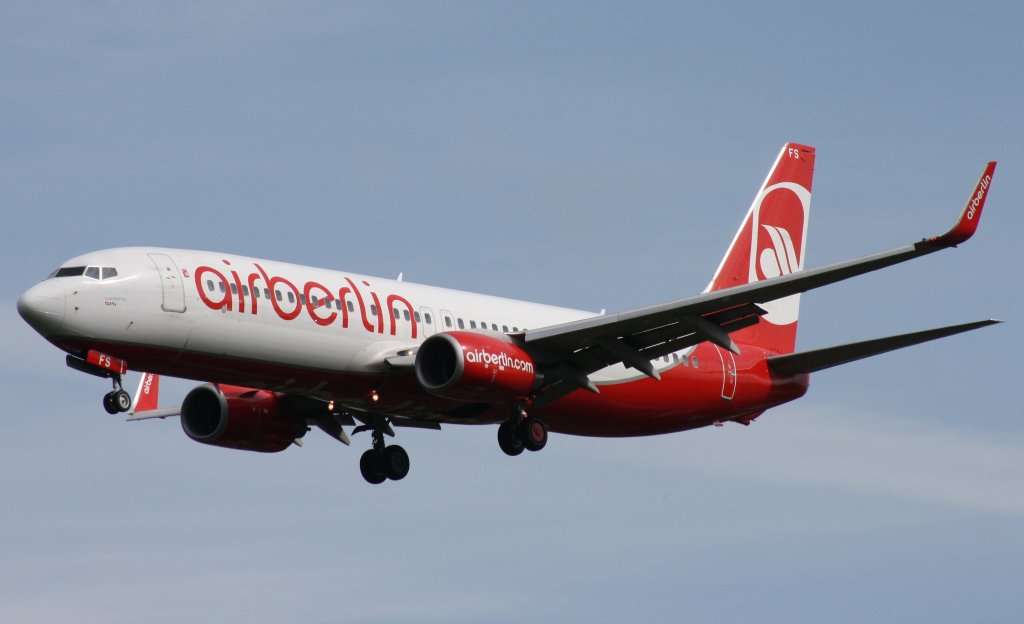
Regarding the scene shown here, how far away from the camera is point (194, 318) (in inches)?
1519

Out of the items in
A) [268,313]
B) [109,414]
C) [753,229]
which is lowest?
[109,414]

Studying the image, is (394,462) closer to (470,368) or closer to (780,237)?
(470,368)

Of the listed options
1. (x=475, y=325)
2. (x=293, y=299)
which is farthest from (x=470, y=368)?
(x=293, y=299)

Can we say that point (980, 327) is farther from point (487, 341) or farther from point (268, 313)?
point (268, 313)

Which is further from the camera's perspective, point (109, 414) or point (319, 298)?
point (319, 298)

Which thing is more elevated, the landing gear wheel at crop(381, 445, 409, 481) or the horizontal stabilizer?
the horizontal stabilizer

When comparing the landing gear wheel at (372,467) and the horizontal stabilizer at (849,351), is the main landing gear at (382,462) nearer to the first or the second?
the landing gear wheel at (372,467)

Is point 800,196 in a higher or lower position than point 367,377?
higher

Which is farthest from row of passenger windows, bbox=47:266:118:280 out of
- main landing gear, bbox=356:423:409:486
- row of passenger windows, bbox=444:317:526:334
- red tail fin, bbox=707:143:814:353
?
red tail fin, bbox=707:143:814:353

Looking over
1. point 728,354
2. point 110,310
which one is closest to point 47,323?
point 110,310

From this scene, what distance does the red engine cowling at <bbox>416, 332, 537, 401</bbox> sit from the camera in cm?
3991

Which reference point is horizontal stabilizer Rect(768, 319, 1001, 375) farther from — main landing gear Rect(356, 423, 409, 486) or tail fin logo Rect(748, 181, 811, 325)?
main landing gear Rect(356, 423, 409, 486)

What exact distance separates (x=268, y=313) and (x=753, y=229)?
18.3 metres

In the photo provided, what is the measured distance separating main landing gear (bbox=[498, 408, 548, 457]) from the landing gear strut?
14.7 ft
